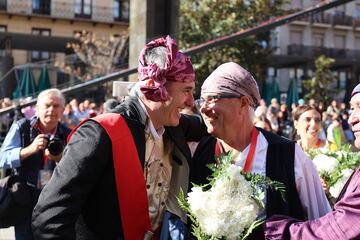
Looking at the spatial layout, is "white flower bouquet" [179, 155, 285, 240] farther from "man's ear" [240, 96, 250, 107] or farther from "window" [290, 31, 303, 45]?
"window" [290, 31, 303, 45]

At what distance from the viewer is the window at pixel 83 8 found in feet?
134

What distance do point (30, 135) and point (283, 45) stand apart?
4280 cm

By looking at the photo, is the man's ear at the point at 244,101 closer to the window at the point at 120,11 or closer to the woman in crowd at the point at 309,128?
the woman in crowd at the point at 309,128

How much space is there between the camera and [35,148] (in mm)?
4207

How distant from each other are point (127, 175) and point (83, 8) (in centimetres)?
A: 4025

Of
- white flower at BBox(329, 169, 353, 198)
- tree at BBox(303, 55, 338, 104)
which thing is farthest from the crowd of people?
tree at BBox(303, 55, 338, 104)

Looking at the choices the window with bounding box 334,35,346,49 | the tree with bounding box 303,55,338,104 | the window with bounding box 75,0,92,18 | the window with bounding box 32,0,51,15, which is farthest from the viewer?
the window with bounding box 334,35,346,49

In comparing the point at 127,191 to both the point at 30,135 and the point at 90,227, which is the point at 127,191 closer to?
the point at 90,227

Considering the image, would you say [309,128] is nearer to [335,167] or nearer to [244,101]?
[335,167]

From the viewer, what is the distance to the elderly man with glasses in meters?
2.51

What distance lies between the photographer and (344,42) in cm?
4916

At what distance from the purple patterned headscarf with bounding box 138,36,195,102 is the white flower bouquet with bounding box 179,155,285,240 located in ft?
1.68

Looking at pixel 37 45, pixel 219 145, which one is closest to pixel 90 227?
pixel 219 145

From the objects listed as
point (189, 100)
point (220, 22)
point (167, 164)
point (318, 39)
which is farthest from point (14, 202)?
point (318, 39)
